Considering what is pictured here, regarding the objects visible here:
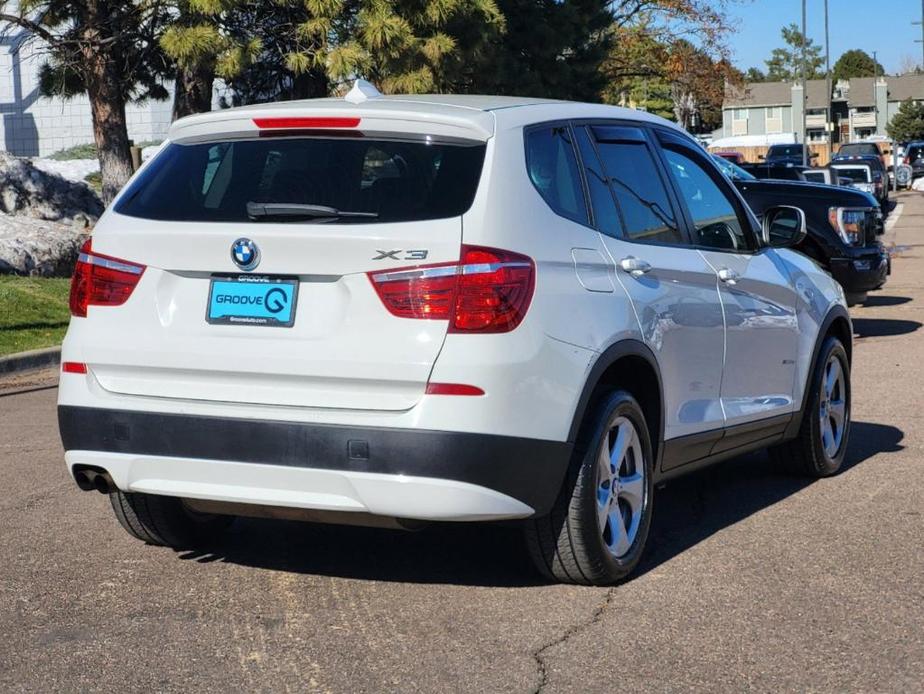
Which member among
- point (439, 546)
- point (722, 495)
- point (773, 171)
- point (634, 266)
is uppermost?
point (634, 266)

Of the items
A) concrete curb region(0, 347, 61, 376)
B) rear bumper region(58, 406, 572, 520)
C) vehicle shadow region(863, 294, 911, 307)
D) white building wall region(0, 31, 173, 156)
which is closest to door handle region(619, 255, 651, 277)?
rear bumper region(58, 406, 572, 520)

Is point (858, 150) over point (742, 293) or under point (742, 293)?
under

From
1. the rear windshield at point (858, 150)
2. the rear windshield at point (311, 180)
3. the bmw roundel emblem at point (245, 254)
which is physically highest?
the rear windshield at point (311, 180)

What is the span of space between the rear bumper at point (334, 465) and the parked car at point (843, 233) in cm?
938

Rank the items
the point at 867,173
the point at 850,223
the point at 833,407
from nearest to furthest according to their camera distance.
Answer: the point at 833,407
the point at 850,223
the point at 867,173

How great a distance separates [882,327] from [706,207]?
30.7 ft

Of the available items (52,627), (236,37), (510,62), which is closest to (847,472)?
(52,627)

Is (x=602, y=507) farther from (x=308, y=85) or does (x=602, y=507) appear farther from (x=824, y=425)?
(x=308, y=85)

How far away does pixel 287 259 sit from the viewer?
191 inches

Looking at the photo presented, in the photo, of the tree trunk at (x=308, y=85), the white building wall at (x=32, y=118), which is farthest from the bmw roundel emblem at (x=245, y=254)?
the white building wall at (x=32, y=118)

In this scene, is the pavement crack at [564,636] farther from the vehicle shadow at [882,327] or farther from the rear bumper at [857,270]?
the vehicle shadow at [882,327]

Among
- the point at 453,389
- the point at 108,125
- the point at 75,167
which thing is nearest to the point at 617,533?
the point at 453,389

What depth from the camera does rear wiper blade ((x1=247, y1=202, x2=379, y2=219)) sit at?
4.91 m

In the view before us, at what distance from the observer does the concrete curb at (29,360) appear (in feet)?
41.2
